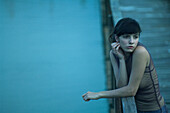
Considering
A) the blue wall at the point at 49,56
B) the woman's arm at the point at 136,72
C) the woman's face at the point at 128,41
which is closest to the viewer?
the woman's arm at the point at 136,72

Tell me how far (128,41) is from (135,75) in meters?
0.33

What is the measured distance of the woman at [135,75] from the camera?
136cm

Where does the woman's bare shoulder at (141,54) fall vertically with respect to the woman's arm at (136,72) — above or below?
above

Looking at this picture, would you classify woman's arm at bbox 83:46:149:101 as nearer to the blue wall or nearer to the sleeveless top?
the sleeveless top

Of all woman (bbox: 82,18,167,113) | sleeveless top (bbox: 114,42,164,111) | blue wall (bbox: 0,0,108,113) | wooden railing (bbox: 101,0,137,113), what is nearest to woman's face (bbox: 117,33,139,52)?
woman (bbox: 82,18,167,113)

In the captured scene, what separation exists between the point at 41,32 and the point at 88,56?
1624 millimetres

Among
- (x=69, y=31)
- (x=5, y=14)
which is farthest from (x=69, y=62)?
(x=5, y=14)

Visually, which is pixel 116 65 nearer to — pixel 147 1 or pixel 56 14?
pixel 147 1

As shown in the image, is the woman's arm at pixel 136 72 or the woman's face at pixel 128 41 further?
the woman's face at pixel 128 41

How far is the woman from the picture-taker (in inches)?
53.6

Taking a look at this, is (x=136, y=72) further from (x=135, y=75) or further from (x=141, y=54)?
(x=141, y=54)

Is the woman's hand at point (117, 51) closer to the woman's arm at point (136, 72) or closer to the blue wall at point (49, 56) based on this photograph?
the woman's arm at point (136, 72)

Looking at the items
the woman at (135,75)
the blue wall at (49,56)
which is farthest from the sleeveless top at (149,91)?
the blue wall at (49,56)

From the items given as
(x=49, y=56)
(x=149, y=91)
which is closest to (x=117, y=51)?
(x=149, y=91)
